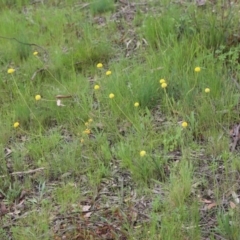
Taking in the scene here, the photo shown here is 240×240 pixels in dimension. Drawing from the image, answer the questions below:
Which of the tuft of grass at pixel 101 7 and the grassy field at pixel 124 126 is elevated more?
the tuft of grass at pixel 101 7

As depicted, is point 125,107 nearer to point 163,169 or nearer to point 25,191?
point 163,169

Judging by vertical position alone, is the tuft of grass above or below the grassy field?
above

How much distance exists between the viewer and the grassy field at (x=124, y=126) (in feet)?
10.5

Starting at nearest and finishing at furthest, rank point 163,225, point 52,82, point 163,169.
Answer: point 163,225
point 163,169
point 52,82

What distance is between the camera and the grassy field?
10.5ft

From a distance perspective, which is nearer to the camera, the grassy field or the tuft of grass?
the grassy field

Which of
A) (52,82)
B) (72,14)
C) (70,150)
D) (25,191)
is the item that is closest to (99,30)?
(72,14)

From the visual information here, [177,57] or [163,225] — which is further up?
[177,57]

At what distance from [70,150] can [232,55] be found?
1.57 metres

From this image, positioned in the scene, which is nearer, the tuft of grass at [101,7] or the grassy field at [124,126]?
the grassy field at [124,126]

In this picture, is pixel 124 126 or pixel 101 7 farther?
pixel 101 7

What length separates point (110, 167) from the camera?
3605 mm

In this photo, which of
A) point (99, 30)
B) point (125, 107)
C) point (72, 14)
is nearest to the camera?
point (125, 107)

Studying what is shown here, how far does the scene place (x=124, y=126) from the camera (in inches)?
154
